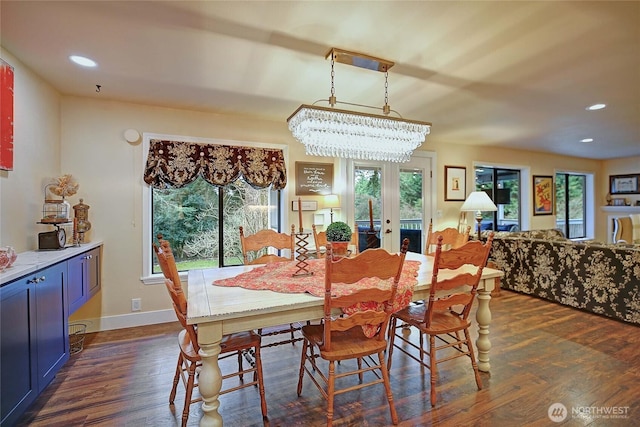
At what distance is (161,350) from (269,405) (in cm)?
138

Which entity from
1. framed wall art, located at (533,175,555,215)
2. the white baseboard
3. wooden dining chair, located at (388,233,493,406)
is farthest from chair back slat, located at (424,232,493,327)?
framed wall art, located at (533,175,555,215)

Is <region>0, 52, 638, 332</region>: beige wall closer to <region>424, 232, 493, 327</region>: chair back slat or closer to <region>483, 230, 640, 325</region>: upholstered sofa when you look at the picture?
<region>424, 232, 493, 327</region>: chair back slat

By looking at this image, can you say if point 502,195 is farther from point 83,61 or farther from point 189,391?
point 83,61

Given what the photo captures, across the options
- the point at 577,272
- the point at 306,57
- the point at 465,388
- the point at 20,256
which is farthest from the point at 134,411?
the point at 577,272

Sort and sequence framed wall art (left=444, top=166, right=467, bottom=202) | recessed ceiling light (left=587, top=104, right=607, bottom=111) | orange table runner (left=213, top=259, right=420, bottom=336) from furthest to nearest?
framed wall art (left=444, top=166, right=467, bottom=202), recessed ceiling light (left=587, top=104, right=607, bottom=111), orange table runner (left=213, top=259, right=420, bottom=336)

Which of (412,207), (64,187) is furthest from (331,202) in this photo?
(64,187)

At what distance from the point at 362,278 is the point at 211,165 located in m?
2.66

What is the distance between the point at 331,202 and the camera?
420cm

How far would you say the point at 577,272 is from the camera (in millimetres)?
3705

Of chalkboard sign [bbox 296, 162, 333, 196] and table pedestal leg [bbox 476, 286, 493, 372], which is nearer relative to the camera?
table pedestal leg [bbox 476, 286, 493, 372]

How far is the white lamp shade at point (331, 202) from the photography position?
13.7 feet

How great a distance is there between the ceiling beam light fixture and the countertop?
6.34ft

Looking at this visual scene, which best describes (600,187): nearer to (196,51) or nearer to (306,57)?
(306,57)

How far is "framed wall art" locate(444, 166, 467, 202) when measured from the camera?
5.32 metres
